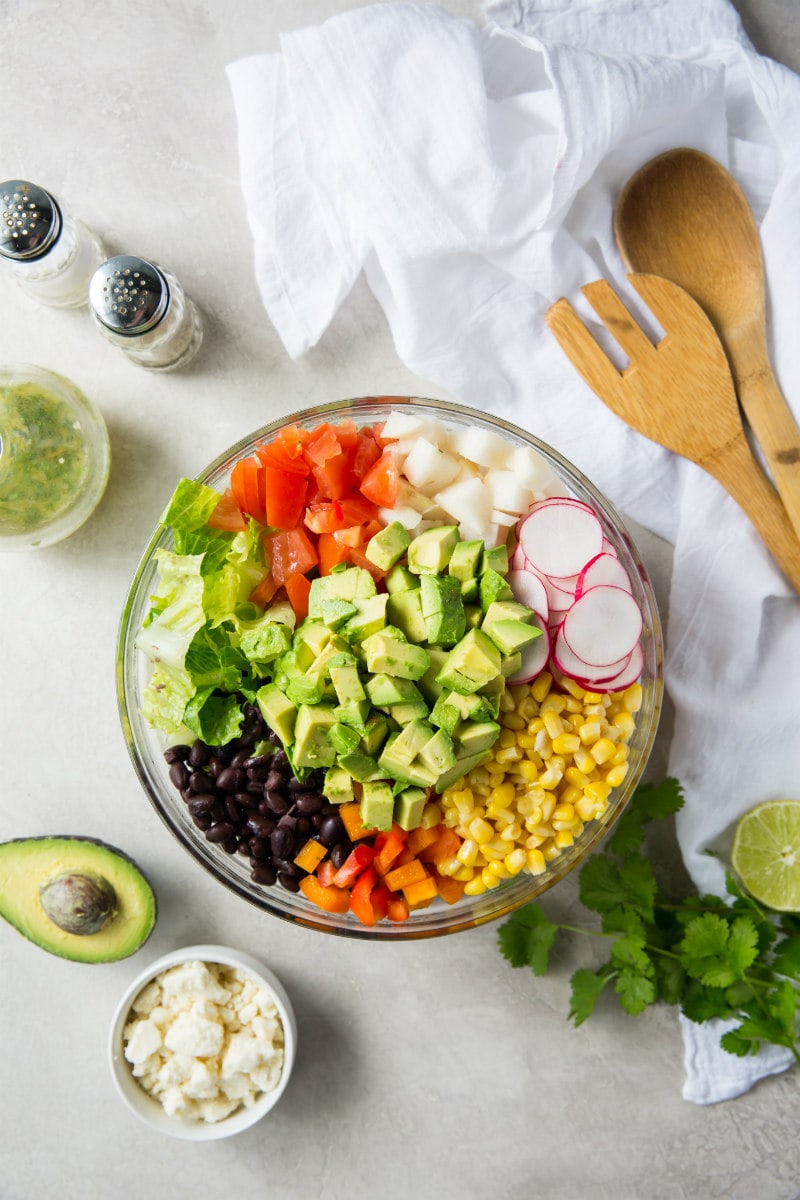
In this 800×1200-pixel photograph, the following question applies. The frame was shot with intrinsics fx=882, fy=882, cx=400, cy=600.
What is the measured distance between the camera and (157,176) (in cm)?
267

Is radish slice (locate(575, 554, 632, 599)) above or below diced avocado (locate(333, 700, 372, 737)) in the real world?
below

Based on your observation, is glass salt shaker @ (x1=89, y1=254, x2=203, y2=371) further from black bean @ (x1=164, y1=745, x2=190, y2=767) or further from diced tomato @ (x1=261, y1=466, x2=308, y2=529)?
black bean @ (x1=164, y1=745, x2=190, y2=767)

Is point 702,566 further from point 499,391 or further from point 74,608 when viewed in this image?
point 74,608

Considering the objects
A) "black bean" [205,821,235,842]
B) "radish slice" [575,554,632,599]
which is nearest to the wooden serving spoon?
"radish slice" [575,554,632,599]

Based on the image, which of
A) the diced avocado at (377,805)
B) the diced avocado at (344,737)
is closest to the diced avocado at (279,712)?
the diced avocado at (344,737)

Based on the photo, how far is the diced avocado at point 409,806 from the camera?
2035 mm

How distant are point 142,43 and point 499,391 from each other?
4.98 feet

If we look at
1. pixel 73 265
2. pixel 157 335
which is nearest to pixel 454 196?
pixel 157 335

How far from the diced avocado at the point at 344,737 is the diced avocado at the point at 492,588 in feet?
1.35

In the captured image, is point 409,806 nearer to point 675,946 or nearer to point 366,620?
point 366,620

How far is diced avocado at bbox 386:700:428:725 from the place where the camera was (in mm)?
1979

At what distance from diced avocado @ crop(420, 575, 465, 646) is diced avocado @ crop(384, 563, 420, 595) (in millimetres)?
49

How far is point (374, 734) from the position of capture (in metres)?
2.01

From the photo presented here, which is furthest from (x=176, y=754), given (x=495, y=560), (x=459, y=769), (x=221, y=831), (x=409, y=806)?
(x=495, y=560)
